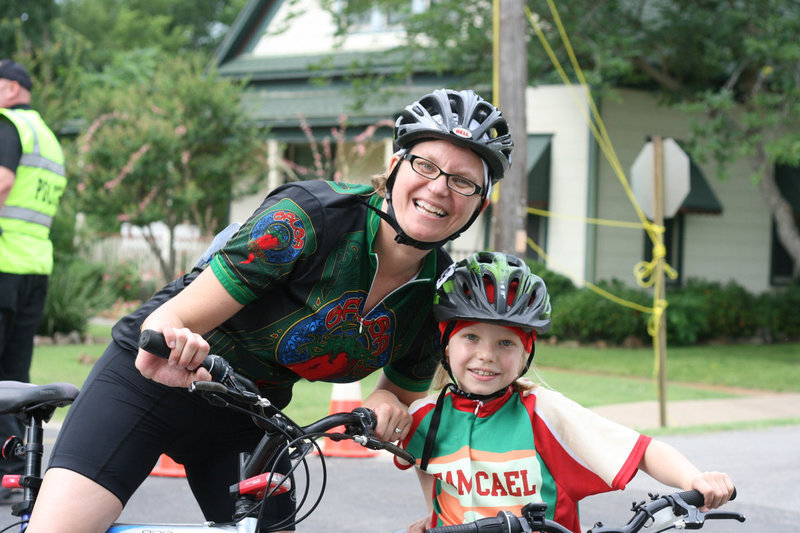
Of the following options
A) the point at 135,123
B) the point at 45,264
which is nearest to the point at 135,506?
the point at 45,264

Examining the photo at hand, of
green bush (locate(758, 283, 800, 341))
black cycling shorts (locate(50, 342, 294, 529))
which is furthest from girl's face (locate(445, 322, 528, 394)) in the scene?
green bush (locate(758, 283, 800, 341))

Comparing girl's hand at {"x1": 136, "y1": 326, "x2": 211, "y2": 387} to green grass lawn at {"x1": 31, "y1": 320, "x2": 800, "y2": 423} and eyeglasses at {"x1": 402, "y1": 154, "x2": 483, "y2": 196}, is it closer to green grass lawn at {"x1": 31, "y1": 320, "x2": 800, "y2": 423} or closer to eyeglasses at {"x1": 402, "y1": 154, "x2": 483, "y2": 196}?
eyeglasses at {"x1": 402, "y1": 154, "x2": 483, "y2": 196}

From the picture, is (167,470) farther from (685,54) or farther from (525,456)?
(685,54)

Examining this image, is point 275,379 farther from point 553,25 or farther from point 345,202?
point 553,25

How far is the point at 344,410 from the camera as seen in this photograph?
8398 mm

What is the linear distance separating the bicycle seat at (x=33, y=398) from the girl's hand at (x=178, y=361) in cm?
59

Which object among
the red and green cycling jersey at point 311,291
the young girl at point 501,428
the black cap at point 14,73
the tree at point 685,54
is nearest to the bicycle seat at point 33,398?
the red and green cycling jersey at point 311,291

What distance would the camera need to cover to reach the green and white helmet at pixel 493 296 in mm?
2971

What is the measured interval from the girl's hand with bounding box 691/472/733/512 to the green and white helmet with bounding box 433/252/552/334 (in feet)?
2.28

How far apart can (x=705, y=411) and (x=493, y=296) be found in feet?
29.4

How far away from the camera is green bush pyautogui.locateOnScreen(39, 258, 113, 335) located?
15289 mm

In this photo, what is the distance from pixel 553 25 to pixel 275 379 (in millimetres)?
16247

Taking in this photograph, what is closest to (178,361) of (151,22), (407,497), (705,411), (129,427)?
(129,427)

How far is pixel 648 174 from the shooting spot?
10.2 m
